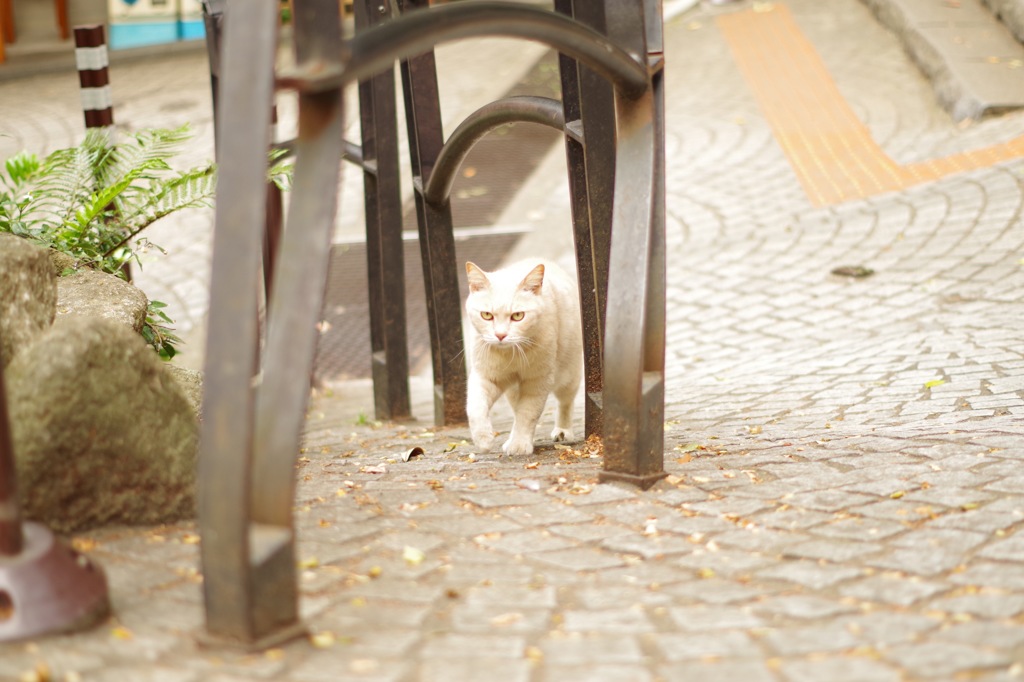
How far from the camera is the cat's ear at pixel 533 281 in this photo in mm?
4242

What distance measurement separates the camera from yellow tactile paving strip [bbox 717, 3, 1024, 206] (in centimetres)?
848

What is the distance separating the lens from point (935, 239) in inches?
284

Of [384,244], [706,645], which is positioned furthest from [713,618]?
[384,244]

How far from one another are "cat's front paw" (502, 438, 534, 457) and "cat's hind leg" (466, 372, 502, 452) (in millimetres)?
124

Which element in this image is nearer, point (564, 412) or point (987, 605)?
point (987, 605)

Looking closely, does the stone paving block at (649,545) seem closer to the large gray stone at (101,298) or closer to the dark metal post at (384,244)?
the large gray stone at (101,298)

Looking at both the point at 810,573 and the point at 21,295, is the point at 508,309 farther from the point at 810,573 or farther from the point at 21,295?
the point at 810,573

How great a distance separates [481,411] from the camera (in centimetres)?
434

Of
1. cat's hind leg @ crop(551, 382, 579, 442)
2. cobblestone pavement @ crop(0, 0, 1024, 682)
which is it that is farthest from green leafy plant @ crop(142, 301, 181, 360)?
cat's hind leg @ crop(551, 382, 579, 442)

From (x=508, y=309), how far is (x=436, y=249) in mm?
1063

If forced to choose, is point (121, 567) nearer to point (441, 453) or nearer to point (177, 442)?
point (177, 442)

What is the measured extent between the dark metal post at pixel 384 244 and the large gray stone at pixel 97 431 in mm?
2997

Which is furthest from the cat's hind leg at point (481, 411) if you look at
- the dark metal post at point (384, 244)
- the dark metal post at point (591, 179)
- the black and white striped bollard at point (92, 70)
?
the black and white striped bollard at point (92, 70)

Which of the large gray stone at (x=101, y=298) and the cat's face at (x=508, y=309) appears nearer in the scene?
the large gray stone at (x=101, y=298)
